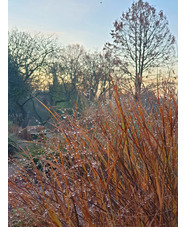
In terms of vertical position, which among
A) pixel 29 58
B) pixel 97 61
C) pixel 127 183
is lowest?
pixel 127 183

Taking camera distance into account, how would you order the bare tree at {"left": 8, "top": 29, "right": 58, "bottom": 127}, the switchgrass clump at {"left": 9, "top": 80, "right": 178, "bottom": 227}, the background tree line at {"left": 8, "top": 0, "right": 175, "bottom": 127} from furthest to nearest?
1. the bare tree at {"left": 8, "top": 29, "right": 58, "bottom": 127}
2. the background tree line at {"left": 8, "top": 0, "right": 175, "bottom": 127}
3. the switchgrass clump at {"left": 9, "top": 80, "right": 178, "bottom": 227}

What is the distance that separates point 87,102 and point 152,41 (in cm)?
72

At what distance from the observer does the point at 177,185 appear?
1288mm

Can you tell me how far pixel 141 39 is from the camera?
2.01 meters

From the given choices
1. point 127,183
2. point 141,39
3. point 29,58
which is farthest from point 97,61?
point 127,183

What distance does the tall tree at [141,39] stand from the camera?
1928 mm

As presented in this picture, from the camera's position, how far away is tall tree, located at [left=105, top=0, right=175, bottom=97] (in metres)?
1.93

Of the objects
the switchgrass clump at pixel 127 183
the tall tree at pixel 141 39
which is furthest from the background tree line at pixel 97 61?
the switchgrass clump at pixel 127 183

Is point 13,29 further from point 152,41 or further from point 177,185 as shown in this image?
point 177,185

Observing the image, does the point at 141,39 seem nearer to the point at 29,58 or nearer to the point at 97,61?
the point at 97,61

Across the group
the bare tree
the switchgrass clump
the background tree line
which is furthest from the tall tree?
the switchgrass clump

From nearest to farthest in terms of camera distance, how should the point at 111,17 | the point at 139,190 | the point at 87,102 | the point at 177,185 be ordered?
1. the point at 139,190
2. the point at 177,185
3. the point at 87,102
4. the point at 111,17

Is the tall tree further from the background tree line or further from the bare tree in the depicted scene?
the bare tree
